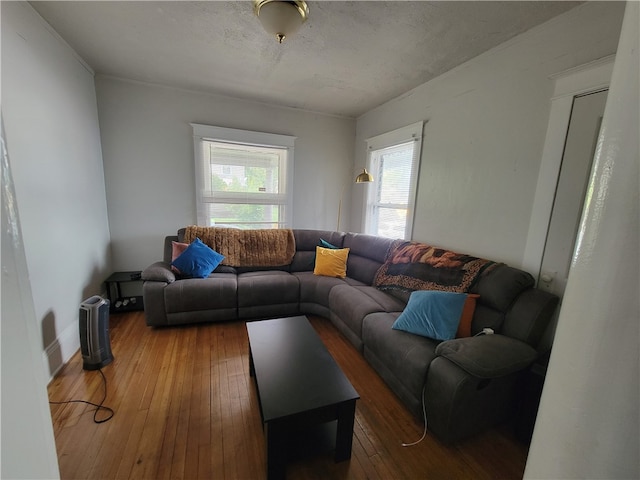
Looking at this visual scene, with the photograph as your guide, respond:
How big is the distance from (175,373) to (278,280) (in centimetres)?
125

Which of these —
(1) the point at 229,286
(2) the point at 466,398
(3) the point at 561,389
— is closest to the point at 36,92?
(1) the point at 229,286

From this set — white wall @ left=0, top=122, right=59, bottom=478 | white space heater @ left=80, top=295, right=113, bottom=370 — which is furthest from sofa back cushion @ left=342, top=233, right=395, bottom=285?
white wall @ left=0, top=122, right=59, bottom=478

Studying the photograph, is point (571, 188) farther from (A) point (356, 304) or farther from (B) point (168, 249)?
(B) point (168, 249)

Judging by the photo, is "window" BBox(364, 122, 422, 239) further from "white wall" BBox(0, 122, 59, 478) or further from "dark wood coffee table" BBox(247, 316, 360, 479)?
"white wall" BBox(0, 122, 59, 478)

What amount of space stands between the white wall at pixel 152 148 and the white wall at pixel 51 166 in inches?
11.6

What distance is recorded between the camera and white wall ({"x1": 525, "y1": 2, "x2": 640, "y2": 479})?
284 millimetres

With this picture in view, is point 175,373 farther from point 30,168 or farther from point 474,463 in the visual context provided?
point 474,463

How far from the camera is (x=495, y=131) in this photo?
2.13m

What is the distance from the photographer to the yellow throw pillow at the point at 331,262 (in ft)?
10.3

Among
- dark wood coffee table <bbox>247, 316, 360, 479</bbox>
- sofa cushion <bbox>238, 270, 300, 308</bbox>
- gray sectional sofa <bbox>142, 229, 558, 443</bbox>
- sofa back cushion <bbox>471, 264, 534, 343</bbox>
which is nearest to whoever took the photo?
dark wood coffee table <bbox>247, 316, 360, 479</bbox>

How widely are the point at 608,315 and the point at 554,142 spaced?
6.75ft

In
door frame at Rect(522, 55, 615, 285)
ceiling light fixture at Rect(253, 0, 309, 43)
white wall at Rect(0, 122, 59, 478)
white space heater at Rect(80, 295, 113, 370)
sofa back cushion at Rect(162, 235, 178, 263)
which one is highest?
ceiling light fixture at Rect(253, 0, 309, 43)

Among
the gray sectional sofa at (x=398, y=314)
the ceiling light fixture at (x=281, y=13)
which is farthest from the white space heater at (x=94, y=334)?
the ceiling light fixture at (x=281, y=13)

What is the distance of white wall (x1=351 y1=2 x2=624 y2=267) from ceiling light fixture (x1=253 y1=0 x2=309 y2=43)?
159 cm
